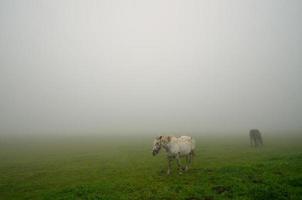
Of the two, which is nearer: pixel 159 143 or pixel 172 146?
pixel 172 146

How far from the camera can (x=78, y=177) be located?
67.5ft

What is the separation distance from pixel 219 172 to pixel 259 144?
2695 centimetres

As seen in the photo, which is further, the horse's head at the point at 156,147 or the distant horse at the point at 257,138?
the distant horse at the point at 257,138

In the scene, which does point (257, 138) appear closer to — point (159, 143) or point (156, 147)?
point (159, 143)

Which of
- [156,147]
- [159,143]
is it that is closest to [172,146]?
[159,143]

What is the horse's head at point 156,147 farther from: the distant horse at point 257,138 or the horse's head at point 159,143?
the distant horse at point 257,138

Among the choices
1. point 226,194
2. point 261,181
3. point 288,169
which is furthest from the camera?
point 288,169

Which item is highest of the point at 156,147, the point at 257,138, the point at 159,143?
the point at 159,143

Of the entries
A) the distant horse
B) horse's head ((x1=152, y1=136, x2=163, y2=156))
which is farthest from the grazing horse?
the distant horse

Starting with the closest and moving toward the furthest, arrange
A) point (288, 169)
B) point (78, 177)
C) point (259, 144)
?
point (288, 169) < point (78, 177) < point (259, 144)

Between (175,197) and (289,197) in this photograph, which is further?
(175,197)

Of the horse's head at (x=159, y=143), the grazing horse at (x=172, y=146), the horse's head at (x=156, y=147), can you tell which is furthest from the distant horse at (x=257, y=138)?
the horse's head at (x=156, y=147)

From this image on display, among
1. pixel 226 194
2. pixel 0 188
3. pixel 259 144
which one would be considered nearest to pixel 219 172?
pixel 226 194

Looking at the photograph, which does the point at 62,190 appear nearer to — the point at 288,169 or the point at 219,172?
the point at 219,172
